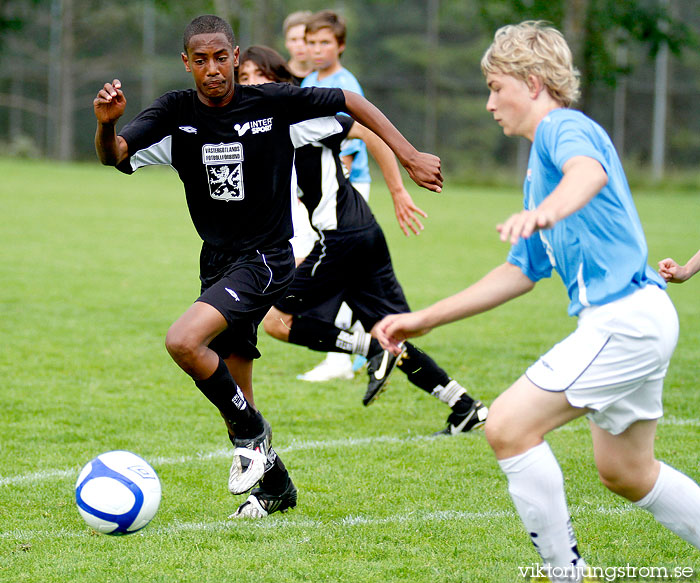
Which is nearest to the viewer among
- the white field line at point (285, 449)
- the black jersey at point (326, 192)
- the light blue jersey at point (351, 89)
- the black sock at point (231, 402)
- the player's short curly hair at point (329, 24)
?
the black sock at point (231, 402)

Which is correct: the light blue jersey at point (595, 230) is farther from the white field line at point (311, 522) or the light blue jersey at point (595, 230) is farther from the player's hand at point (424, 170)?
the white field line at point (311, 522)

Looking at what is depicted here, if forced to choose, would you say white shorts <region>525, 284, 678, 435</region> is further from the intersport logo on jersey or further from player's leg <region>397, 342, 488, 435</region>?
player's leg <region>397, 342, 488, 435</region>

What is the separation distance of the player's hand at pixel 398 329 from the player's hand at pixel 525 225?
1.70ft

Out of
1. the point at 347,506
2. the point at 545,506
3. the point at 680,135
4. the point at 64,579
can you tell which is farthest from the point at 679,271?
the point at 680,135

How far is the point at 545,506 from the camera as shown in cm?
295

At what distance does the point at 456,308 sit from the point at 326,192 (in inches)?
117

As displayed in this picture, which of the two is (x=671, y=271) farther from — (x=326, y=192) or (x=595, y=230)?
(x=326, y=192)

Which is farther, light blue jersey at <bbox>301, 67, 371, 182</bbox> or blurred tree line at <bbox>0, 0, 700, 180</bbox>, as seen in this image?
blurred tree line at <bbox>0, 0, 700, 180</bbox>

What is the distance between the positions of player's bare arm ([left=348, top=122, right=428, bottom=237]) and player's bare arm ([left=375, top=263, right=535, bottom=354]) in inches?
55.4

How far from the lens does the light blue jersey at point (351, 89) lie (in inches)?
261

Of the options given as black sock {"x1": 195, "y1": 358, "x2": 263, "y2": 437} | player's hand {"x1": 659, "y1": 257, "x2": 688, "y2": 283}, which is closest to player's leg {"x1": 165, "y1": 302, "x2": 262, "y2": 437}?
black sock {"x1": 195, "y1": 358, "x2": 263, "y2": 437}

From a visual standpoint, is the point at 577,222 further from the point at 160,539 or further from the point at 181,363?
the point at 160,539

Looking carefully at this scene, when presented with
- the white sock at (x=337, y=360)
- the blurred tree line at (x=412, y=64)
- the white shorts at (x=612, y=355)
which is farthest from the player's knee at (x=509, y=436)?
the blurred tree line at (x=412, y=64)

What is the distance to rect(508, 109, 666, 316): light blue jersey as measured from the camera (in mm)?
2949
